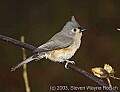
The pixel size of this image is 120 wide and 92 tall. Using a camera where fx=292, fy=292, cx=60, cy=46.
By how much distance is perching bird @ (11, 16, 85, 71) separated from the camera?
577mm

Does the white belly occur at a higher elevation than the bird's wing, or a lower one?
lower

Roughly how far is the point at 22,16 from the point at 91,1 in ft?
0.57

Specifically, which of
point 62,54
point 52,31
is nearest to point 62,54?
point 62,54

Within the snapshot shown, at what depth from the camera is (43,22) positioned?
29.1 inches

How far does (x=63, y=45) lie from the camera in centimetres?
61

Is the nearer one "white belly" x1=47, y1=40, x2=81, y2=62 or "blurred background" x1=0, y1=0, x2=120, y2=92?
"white belly" x1=47, y1=40, x2=81, y2=62

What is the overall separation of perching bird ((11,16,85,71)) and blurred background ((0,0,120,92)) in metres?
0.09

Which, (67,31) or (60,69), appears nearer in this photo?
(67,31)

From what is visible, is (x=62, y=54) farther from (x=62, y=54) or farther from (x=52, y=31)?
(x=52, y=31)

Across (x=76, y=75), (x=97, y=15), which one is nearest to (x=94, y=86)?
(x=76, y=75)

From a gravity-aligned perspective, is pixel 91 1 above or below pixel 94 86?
above

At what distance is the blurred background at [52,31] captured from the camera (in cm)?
71

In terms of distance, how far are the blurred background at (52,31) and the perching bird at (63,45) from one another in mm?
89

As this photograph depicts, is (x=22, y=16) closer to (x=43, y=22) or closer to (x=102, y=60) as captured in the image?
(x=43, y=22)
